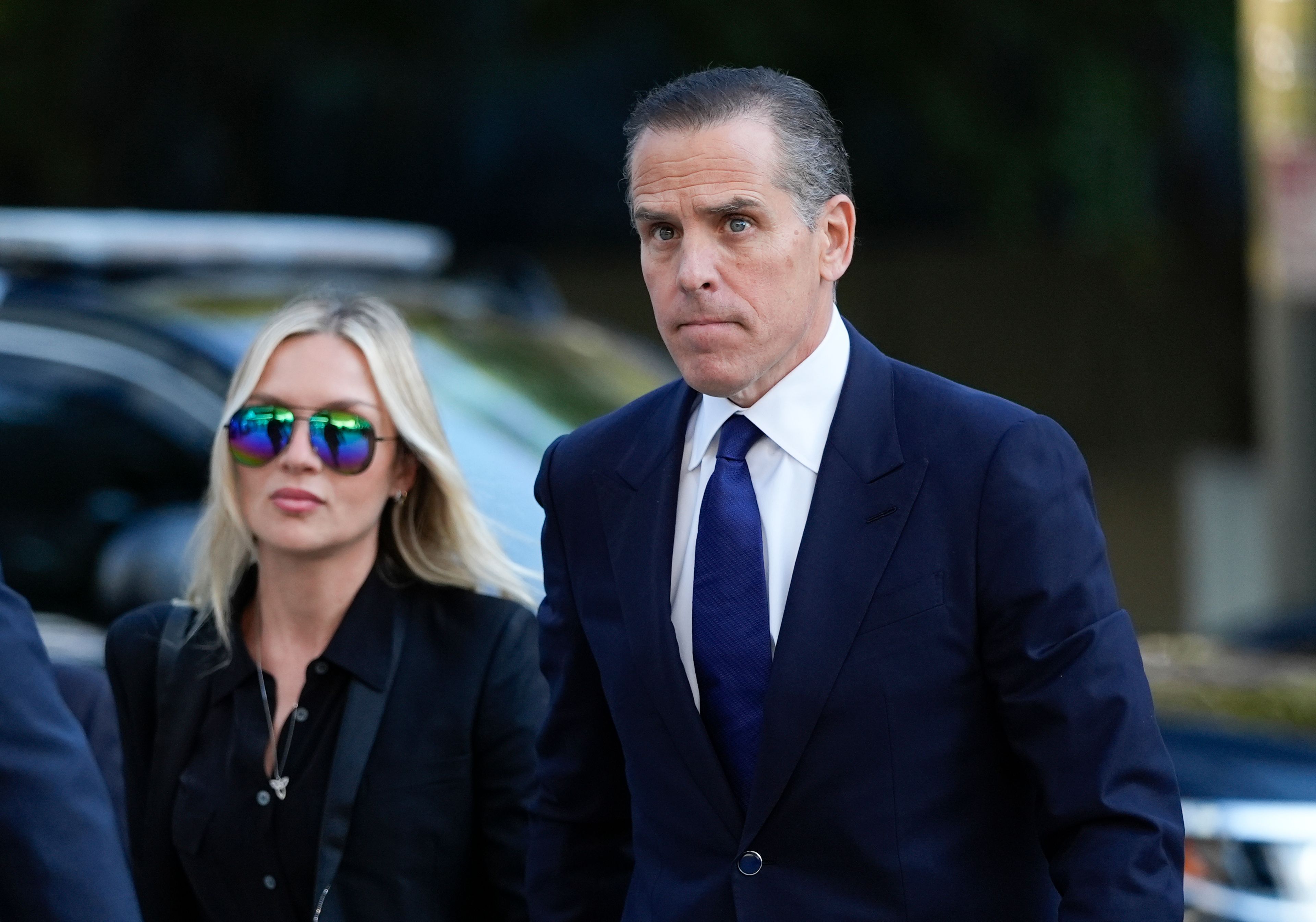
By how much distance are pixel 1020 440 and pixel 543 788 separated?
2.95 ft

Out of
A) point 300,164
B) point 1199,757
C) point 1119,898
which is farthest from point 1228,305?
point 1119,898

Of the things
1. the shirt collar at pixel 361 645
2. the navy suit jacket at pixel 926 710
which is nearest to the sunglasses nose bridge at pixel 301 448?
the shirt collar at pixel 361 645

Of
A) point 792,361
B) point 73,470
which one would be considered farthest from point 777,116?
point 73,470

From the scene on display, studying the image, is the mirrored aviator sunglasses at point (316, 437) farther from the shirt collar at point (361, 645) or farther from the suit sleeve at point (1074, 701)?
the suit sleeve at point (1074, 701)

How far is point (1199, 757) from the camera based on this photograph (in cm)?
474

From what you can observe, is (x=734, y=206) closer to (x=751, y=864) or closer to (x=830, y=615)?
(x=830, y=615)

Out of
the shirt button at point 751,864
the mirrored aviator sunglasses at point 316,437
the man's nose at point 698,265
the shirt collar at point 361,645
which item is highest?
the man's nose at point 698,265

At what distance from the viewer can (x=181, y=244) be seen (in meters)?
5.61

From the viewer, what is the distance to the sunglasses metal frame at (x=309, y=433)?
3.26 metres

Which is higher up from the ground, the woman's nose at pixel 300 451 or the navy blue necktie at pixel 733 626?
the woman's nose at pixel 300 451

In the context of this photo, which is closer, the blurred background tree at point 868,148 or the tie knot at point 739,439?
the tie knot at point 739,439

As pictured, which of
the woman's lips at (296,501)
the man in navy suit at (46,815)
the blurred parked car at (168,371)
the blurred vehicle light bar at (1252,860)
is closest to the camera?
the man in navy suit at (46,815)

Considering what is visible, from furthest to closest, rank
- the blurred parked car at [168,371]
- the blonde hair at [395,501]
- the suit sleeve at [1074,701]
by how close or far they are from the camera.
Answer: the blurred parked car at [168,371] → the blonde hair at [395,501] → the suit sleeve at [1074,701]

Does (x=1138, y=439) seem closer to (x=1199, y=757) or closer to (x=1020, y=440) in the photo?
(x=1199, y=757)
